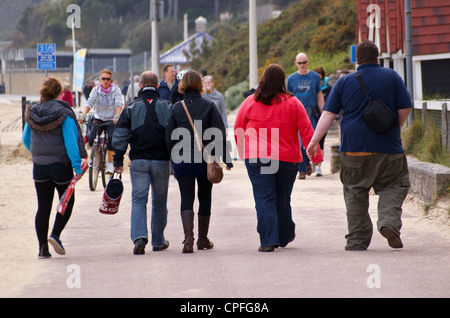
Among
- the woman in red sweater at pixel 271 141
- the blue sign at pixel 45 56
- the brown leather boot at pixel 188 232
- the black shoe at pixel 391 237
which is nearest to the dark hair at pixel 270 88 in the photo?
the woman in red sweater at pixel 271 141

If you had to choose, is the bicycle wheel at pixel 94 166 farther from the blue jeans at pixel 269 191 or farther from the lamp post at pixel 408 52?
the lamp post at pixel 408 52

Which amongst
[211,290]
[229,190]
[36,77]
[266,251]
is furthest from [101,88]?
[36,77]

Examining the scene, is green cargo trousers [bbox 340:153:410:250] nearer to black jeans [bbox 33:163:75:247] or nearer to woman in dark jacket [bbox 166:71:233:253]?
woman in dark jacket [bbox 166:71:233:253]

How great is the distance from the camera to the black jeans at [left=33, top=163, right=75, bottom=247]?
8.08m

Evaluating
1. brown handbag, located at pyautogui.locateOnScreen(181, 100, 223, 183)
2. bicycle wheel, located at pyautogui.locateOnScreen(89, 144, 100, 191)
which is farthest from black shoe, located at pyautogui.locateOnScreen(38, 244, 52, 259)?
bicycle wheel, located at pyautogui.locateOnScreen(89, 144, 100, 191)

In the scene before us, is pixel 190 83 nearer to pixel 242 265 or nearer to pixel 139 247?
pixel 139 247

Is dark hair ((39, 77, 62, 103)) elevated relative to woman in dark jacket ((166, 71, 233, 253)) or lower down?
elevated

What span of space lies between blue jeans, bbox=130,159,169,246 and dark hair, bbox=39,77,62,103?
1.01 metres

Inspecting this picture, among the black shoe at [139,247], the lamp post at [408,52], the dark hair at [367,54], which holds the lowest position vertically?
the black shoe at [139,247]

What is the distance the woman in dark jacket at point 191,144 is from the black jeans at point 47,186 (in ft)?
3.44

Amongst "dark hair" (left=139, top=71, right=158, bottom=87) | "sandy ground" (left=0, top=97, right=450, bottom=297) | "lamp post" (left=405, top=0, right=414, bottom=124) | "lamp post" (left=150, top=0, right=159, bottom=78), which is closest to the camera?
"sandy ground" (left=0, top=97, right=450, bottom=297)

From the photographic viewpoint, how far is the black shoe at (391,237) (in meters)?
7.84

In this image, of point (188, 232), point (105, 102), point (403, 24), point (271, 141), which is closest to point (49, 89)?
point (188, 232)

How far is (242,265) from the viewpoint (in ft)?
24.0
